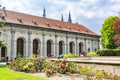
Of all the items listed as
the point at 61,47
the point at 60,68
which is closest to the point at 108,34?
the point at 61,47

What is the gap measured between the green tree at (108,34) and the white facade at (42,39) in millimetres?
4236

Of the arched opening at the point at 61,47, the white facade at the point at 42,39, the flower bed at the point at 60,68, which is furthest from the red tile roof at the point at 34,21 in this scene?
the flower bed at the point at 60,68

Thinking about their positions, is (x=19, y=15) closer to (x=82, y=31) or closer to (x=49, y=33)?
(x=49, y=33)

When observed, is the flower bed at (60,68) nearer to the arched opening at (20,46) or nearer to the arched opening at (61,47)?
the arched opening at (20,46)

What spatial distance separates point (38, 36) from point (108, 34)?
19.5m

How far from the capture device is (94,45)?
63.8 metres

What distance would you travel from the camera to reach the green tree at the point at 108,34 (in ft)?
182

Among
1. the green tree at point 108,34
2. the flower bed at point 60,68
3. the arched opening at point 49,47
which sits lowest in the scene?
the flower bed at point 60,68

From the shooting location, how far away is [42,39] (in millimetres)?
48750

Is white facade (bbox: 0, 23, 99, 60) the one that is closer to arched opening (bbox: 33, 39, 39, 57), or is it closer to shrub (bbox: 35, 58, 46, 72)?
arched opening (bbox: 33, 39, 39, 57)

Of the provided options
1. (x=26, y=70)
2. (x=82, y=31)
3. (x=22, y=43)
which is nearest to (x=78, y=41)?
(x=82, y=31)

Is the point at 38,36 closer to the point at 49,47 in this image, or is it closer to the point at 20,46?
the point at 49,47

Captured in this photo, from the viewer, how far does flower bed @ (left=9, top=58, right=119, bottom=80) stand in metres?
10.1

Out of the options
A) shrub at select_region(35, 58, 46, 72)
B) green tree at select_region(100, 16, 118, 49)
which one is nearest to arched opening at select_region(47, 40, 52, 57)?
green tree at select_region(100, 16, 118, 49)
